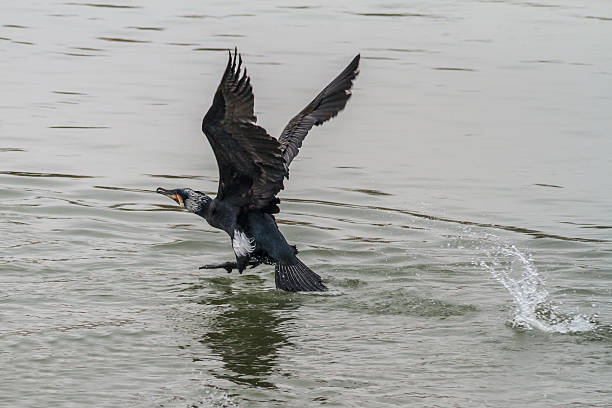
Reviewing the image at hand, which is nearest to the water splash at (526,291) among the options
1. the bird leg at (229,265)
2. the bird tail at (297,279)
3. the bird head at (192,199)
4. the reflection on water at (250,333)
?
the bird tail at (297,279)

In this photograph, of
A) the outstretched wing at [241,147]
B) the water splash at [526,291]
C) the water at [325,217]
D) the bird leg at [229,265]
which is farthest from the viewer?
the bird leg at [229,265]

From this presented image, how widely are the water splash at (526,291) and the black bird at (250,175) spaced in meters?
1.21

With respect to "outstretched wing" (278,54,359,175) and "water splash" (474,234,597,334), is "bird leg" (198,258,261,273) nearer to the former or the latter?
"outstretched wing" (278,54,359,175)

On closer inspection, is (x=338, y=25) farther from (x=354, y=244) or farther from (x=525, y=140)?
(x=354, y=244)

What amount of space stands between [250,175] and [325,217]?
7.34 ft

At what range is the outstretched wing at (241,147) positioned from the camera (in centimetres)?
673

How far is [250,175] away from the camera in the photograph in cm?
A: 743

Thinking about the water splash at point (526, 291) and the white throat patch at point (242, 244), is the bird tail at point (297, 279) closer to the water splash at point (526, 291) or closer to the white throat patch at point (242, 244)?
the white throat patch at point (242, 244)

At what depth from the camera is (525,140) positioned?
11680 millimetres

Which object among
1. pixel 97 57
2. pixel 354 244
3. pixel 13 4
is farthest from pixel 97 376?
pixel 13 4

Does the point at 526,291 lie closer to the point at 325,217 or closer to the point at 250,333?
the point at 250,333

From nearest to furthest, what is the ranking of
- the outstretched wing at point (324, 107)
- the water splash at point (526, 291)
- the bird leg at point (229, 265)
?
the water splash at point (526, 291), the bird leg at point (229, 265), the outstretched wing at point (324, 107)

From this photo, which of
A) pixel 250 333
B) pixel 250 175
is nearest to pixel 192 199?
pixel 250 175

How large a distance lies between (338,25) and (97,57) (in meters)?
3.68
